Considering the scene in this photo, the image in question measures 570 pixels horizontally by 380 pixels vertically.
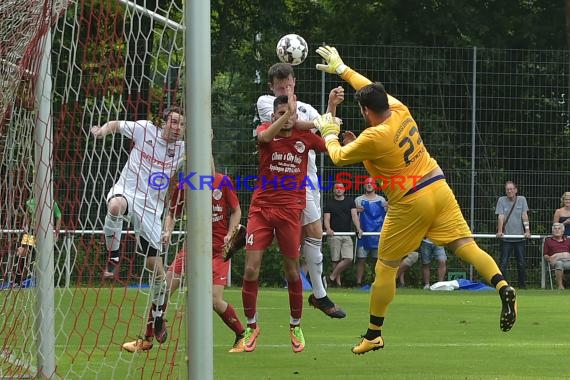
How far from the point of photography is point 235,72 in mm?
21266

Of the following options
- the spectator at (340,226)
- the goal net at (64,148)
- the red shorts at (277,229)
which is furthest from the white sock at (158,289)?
the spectator at (340,226)

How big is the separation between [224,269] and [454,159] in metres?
11.7

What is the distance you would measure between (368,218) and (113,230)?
10.4 metres

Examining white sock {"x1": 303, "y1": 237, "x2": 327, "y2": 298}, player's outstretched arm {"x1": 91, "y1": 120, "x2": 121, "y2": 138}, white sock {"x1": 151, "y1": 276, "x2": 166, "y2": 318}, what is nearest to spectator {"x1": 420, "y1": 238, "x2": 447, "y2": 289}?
white sock {"x1": 303, "y1": 237, "x2": 327, "y2": 298}

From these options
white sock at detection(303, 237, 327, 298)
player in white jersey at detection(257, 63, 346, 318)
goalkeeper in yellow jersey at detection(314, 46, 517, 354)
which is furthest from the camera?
white sock at detection(303, 237, 327, 298)

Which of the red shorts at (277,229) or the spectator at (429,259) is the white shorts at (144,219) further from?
the spectator at (429,259)

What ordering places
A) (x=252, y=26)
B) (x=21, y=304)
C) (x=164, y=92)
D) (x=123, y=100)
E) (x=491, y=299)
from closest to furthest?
1. (x=164, y=92)
2. (x=123, y=100)
3. (x=21, y=304)
4. (x=491, y=299)
5. (x=252, y=26)

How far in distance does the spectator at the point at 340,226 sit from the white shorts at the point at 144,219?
414 inches

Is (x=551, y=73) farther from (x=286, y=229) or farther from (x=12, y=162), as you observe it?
(x=12, y=162)

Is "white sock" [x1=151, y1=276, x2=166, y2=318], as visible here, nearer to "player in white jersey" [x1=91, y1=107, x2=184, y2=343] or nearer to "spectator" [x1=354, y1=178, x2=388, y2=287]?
"player in white jersey" [x1=91, y1=107, x2=184, y2=343]

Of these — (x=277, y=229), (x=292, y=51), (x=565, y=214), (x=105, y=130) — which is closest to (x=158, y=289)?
(x=105, y=130)

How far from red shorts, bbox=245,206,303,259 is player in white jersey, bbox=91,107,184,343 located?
1.04 meters

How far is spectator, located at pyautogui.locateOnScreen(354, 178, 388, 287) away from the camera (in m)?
20.2

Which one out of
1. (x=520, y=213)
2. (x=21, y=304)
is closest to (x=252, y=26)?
(x=520, y=213)
